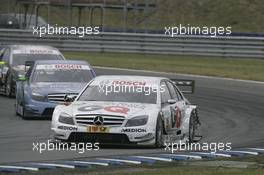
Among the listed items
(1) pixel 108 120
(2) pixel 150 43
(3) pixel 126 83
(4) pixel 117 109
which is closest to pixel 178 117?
(3) pixel 126 83

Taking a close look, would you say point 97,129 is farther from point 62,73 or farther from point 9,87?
point 9,87

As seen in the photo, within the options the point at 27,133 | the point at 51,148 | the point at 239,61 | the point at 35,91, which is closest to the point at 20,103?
the point at 35,91

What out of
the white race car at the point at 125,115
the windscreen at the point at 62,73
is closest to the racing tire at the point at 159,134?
the white race car at the point at 125,115

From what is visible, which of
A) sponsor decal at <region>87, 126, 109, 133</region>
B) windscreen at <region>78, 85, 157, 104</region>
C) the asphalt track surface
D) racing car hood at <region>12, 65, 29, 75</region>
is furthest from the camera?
racing car hood at <region>12, 65, 29, 75</region>

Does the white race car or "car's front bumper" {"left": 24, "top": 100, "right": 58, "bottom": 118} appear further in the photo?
"car's front bumper" {"left": 24, "top": 100, "right": 58, "bottom": 118}

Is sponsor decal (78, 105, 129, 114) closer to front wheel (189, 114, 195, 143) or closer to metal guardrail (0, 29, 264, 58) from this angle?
front wheel (189, 114, 195, 143)

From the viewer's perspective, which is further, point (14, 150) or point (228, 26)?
point (228, 26)

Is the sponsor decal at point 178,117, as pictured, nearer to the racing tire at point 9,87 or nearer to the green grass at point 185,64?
the racing tire at point 9,87

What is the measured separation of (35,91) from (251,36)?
22730mm

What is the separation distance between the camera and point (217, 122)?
18766 mm

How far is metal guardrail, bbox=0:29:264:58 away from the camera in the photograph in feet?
127

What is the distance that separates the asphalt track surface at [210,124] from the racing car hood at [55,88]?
0.80 metres

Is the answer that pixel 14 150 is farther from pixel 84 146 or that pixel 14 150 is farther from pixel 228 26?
pixel 228 26

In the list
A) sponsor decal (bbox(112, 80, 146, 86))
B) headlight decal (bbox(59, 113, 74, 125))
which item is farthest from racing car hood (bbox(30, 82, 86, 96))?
headlight decal (bbox(59, 113, 74, 125))
